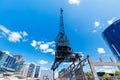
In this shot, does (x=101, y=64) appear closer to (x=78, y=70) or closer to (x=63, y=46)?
(x=78, y=70)

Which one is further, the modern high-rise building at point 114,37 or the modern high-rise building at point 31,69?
the modern high-rise building at point 31,69

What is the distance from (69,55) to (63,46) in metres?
2.41

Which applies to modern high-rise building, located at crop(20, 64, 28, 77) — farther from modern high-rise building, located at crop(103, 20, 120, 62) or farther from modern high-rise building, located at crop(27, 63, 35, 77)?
modern high-rise building, located at crop(103, 20, 120, 62)

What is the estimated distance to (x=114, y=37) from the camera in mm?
51688

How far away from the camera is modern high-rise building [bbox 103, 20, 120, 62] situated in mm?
49750

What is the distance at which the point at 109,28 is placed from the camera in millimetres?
53156

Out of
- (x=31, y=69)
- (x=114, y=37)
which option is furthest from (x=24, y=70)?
(x=114, y=37)

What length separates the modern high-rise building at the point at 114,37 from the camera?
49750mm

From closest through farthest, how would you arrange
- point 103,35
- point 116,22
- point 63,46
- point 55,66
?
point 63,46, point 55,66, point 116,22, point 103,35

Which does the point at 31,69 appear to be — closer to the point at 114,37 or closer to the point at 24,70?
the point at 24,70

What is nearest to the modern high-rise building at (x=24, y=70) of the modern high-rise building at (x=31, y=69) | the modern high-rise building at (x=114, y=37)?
A: the modern high-rise building at (x=31, y=69)

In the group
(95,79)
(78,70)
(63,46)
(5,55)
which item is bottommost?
(95,79)

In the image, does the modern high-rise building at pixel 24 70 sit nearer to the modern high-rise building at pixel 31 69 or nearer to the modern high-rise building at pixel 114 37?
the modern high-rise building at pixel 31 69

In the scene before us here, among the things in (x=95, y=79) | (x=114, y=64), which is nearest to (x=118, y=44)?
(x=114, y=64)
